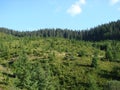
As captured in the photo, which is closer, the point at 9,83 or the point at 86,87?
the point at 9,83

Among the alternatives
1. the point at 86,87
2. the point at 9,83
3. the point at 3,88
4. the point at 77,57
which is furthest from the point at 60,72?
the point at 3,88

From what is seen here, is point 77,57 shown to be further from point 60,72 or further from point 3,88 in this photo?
point 3,88

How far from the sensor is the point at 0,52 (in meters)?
164

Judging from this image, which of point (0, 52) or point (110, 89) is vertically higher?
point (0, 52)

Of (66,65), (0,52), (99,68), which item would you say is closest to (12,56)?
(0,52)

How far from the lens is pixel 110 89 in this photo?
316ft

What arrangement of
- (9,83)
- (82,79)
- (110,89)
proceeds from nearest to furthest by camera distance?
(9,83) < (110,89) < (82,79)

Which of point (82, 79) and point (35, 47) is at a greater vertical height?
point (35, 47)

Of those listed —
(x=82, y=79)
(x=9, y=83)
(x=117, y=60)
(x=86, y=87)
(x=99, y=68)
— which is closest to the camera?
(x=9, y=83)

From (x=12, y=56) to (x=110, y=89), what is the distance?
247 ft

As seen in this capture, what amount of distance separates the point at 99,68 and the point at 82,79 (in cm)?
1573

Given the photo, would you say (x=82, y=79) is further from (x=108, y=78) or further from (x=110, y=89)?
(x=110, y=89)

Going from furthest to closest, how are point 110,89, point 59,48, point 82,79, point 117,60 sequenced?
point 59,48, point 117,60, point 82,79, point 110,89

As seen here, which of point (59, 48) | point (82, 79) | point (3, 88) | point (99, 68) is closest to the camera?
point (3, 88)
